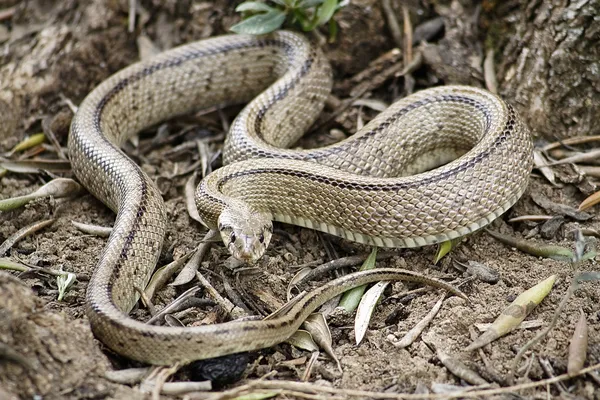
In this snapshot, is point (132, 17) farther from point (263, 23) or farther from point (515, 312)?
point (515, 312)

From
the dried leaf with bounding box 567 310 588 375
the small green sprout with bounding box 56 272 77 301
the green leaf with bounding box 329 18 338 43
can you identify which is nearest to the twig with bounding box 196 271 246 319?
the small green sprout with bounding box 56 272 77 301

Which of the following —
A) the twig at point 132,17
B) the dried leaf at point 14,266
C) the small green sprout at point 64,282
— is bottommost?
the small green sprout at point 64,282

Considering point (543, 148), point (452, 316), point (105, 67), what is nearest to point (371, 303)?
point (452, 316)

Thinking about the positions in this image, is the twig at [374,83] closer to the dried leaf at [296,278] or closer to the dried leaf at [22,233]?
the dried leaf at [296,278]

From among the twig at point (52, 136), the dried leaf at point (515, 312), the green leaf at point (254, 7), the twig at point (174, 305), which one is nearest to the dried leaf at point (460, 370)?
the dried leaf at point (515, 312)

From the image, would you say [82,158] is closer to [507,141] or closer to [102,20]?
[102,20]

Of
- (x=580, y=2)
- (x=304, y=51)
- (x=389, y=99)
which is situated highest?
(x=580, y=2)

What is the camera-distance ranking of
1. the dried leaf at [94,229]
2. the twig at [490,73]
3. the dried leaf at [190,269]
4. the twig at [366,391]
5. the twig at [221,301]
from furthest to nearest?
the twig at [490,73] → the dried leaf at [94,229] → the dried leaf at [190,269] → the twig at [221,301] → the twig at [366,391]
